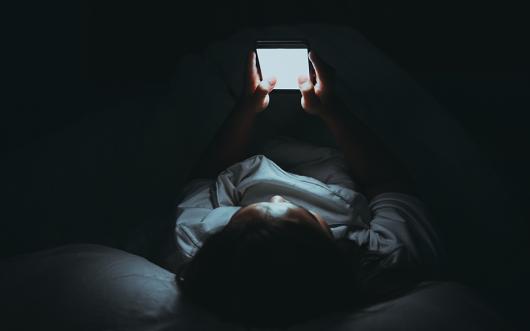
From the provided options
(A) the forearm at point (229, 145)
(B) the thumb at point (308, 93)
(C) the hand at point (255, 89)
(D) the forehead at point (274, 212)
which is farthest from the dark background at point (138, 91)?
(D) the forehead at point (274, 212)

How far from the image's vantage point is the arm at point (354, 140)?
1.17 m

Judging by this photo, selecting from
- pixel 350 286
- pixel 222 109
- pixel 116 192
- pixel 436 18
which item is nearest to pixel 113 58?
pixel 222 109

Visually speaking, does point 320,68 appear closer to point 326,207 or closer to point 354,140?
point 354,140

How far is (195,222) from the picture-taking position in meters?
1.02

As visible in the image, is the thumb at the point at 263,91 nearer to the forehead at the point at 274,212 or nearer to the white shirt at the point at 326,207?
the white shirt at the point at 326,207

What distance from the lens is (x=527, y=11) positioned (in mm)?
1524

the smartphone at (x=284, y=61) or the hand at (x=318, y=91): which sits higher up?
the smartphone at (x=284, y=61)

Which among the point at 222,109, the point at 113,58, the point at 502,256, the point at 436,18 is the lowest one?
the point at 502,256

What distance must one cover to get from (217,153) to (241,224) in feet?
1.61

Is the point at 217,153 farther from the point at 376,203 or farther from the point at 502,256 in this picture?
the point at 502,256

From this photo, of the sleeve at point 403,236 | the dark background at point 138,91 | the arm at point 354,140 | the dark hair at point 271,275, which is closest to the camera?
the dark hair at point 271,275

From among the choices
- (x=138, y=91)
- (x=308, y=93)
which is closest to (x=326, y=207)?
(x=308, y=93)

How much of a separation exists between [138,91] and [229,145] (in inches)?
14.4

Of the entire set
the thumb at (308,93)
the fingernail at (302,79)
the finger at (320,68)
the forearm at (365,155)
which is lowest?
the forearm at (365,155)
